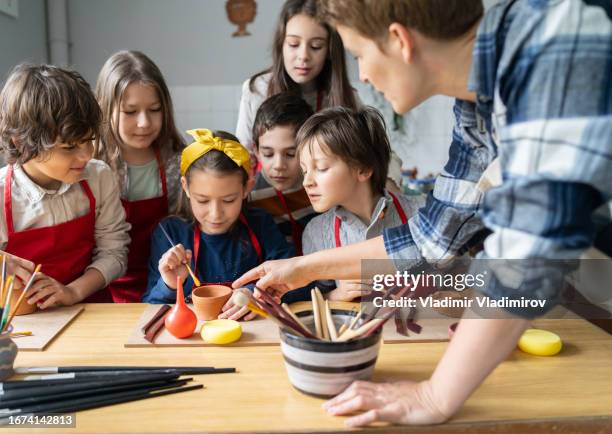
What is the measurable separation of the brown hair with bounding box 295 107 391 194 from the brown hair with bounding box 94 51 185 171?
508 mm

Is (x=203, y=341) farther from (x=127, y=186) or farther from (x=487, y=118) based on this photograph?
(x=127, y=186)

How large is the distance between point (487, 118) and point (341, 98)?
110 centimetres

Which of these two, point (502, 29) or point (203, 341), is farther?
point (203, 341)

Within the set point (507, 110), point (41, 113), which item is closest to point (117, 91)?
point (41, 113)

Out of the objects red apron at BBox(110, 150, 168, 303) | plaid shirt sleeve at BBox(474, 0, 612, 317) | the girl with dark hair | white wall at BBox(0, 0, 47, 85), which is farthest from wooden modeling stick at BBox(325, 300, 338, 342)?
white wall at BBox(0, 0, 47, 85)

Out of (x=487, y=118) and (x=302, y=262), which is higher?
(x=487, y=118)

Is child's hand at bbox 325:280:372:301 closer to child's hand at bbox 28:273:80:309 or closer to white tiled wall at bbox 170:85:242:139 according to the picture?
child's hand at bbox 28:273:80:309

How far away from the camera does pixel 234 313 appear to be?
1.16m

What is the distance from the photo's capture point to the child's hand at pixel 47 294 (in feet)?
4.02

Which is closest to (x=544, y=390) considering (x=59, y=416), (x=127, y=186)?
(x=59, y=416)

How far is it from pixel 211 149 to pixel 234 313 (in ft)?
1.93

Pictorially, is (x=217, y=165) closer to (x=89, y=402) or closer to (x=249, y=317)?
A: (x=249, y=317)

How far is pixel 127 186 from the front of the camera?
1.79 metres

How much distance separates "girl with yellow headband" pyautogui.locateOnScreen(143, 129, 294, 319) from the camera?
1.53 m
